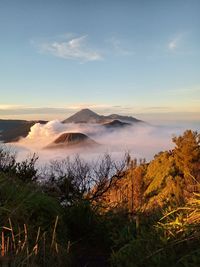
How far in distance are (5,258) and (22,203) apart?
10.5ft

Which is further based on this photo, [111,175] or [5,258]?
[111,175]

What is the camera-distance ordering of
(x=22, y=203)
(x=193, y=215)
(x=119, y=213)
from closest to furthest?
(x=193, y=215) < (x=22, y=203) < (x=119, y=213)

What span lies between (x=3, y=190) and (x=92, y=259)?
2.28 metres

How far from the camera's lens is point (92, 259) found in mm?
9594

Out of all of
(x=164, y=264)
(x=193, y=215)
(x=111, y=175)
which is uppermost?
(x=193, y=215)

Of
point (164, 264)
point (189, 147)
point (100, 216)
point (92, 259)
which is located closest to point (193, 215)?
point (164, 264)

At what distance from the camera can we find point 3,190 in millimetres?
9852

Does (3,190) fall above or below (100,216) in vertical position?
above

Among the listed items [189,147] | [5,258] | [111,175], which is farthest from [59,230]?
[189,147]

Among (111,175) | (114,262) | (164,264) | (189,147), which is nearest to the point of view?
(164,264)

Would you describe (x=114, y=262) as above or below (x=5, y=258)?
below

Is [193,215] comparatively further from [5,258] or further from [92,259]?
[92,259]

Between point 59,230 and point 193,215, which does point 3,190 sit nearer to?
point 59,230

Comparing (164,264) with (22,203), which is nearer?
(164,264)
